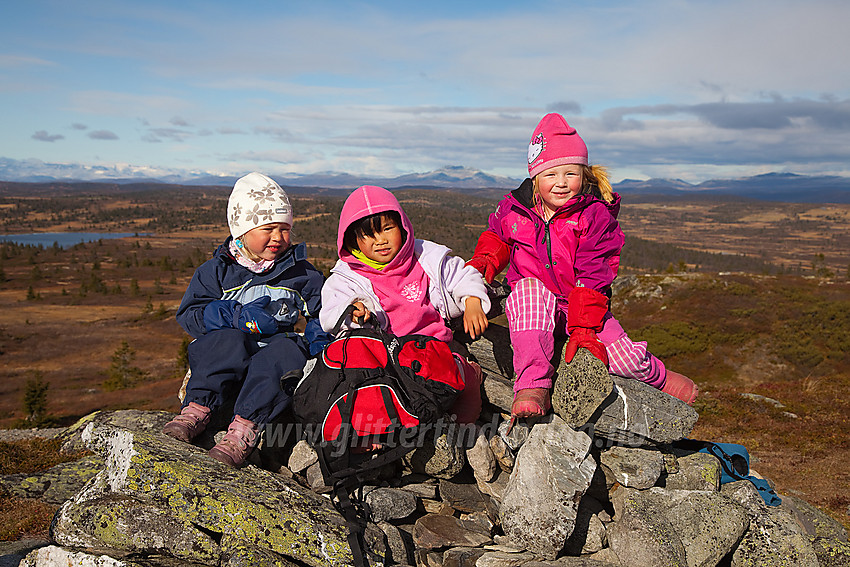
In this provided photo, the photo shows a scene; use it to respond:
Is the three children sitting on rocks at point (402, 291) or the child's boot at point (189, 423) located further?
the child's boot at point (189, 423)

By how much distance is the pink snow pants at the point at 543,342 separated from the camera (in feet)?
15.8

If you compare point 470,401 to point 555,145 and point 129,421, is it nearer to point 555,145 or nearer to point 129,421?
point 555,145

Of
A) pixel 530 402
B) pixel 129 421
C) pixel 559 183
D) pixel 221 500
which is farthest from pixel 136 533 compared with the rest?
pixel 559 183

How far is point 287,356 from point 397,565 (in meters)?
2.13

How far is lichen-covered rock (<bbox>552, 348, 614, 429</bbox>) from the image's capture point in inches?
186

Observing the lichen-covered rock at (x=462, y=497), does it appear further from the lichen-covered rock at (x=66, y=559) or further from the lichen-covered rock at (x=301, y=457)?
the lichen-covered rock at (x=66, y=559)

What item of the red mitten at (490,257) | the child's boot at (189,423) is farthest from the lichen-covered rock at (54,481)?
the red mitten at (490,257)

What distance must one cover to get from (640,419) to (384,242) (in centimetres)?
302

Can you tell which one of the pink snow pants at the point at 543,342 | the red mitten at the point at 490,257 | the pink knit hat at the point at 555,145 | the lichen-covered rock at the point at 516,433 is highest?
the pink knit hat at the point at 555,145

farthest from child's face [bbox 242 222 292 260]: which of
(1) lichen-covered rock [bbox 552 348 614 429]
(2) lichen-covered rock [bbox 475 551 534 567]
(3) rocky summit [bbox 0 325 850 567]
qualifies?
(2) lichen-covered rock [bbox 475 551 534 567]

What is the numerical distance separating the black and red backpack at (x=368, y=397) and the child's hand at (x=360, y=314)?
0.48ft

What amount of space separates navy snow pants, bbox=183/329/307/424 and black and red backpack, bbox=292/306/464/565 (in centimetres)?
51

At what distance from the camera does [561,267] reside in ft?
17.2

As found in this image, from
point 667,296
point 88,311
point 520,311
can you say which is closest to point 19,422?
point 520,311
